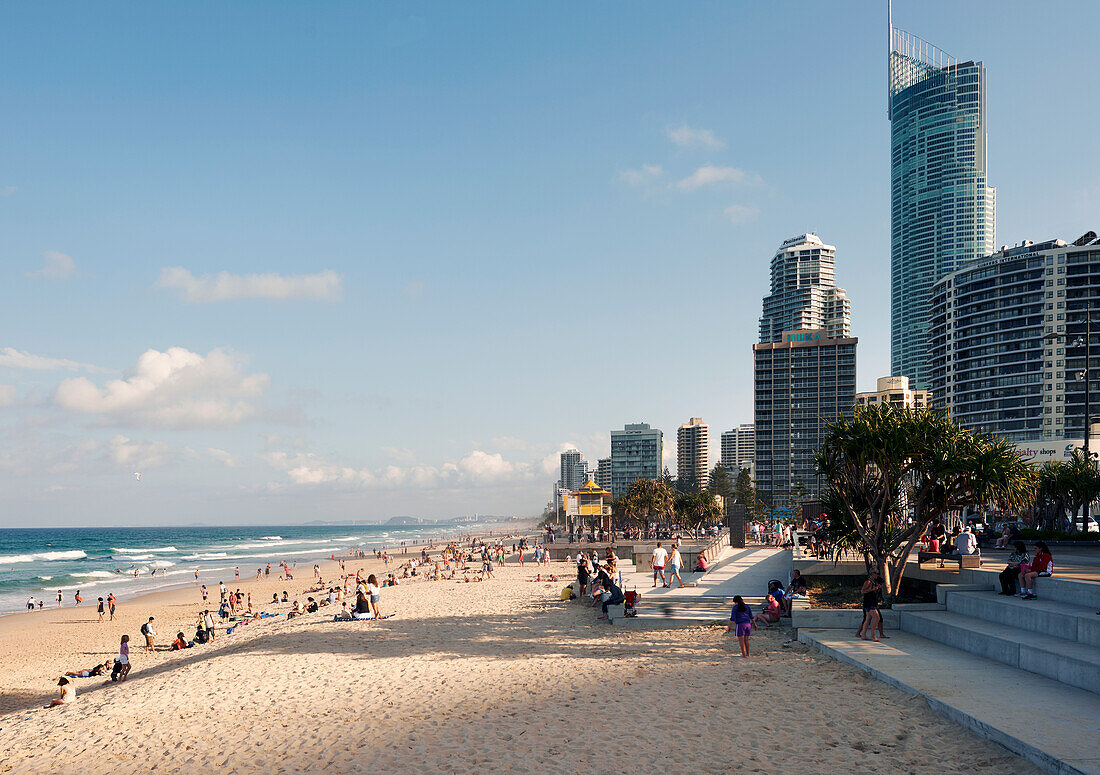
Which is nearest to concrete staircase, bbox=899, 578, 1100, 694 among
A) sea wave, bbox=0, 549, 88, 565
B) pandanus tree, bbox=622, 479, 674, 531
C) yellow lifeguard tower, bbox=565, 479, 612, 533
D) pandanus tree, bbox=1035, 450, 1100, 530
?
pandanus tree, bbox=1035, 450, 1100, 530

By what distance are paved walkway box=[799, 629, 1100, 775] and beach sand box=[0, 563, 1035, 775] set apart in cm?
27

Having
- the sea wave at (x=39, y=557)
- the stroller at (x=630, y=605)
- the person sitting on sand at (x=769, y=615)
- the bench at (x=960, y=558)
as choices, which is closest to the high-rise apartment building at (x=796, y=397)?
the sea wave at (x=39, y=557)

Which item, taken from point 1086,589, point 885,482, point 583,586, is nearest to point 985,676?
point 1086,589

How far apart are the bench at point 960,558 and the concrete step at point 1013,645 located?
3055 millimetres

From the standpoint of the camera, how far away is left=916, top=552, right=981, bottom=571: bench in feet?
58.9

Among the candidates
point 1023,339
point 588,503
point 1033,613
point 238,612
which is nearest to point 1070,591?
point 1033,613

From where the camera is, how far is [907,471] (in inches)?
682

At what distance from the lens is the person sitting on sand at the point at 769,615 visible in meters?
17.4

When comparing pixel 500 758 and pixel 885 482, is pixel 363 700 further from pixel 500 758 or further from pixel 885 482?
pixel 885 482

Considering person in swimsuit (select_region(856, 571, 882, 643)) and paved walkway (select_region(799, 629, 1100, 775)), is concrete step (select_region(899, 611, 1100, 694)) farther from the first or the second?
person in swimsuit (select_region(856, 571, 882, 643))

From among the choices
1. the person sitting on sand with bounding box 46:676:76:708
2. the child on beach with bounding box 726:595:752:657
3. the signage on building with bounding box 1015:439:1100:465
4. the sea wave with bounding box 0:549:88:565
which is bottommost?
the sea wave with bounding box 0:549:88:565

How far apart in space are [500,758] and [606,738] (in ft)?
5.60

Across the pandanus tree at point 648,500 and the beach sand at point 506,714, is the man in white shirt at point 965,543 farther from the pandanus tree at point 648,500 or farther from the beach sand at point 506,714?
the pandanus tree at point 648,500

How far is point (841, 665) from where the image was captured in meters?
13.4
